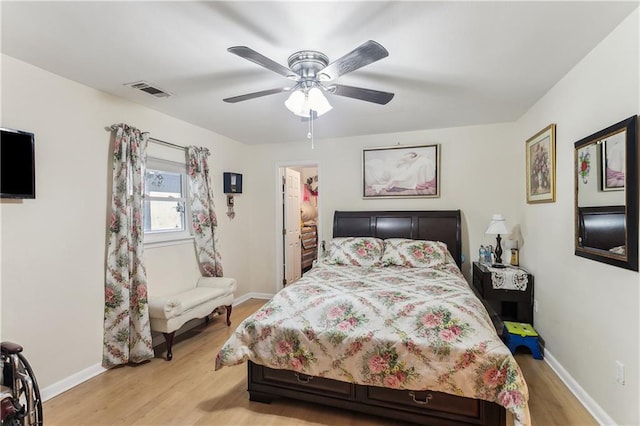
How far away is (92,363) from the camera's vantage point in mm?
2590

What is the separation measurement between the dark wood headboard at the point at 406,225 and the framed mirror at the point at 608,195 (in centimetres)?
160

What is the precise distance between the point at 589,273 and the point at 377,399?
1.71 metres

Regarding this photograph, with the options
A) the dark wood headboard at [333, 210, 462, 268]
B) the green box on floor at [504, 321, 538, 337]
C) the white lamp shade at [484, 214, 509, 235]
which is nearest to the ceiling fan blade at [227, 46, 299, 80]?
the dark wood headboard at [333, 210, 462, 268]

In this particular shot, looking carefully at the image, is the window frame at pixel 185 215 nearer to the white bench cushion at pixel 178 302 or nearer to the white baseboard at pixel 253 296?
the white bench cushion at pixel 178 302

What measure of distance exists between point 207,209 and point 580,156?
363 centimetres

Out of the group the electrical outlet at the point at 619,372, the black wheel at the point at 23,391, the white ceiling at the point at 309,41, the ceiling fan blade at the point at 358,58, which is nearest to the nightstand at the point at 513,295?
the electrical outlet at the point at 619,372

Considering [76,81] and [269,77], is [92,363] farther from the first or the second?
[269,77]

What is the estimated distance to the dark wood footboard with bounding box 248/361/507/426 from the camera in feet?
5.96

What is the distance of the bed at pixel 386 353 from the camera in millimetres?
1769

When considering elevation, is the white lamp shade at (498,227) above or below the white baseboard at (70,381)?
above

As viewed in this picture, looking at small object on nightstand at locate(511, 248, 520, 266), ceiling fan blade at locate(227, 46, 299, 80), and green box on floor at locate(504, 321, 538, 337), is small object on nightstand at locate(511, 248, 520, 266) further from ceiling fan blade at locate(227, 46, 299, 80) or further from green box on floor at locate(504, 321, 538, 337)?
ceiling fan blade at locate(227, 46, 299, 80)

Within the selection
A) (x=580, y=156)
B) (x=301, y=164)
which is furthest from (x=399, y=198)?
(x=580, y=156)

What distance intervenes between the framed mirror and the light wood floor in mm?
1095

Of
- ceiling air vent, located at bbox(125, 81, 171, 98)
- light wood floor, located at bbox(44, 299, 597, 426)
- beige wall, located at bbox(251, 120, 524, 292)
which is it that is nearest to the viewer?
light wood floor, located at bbox(44, 299, 597, 426)
